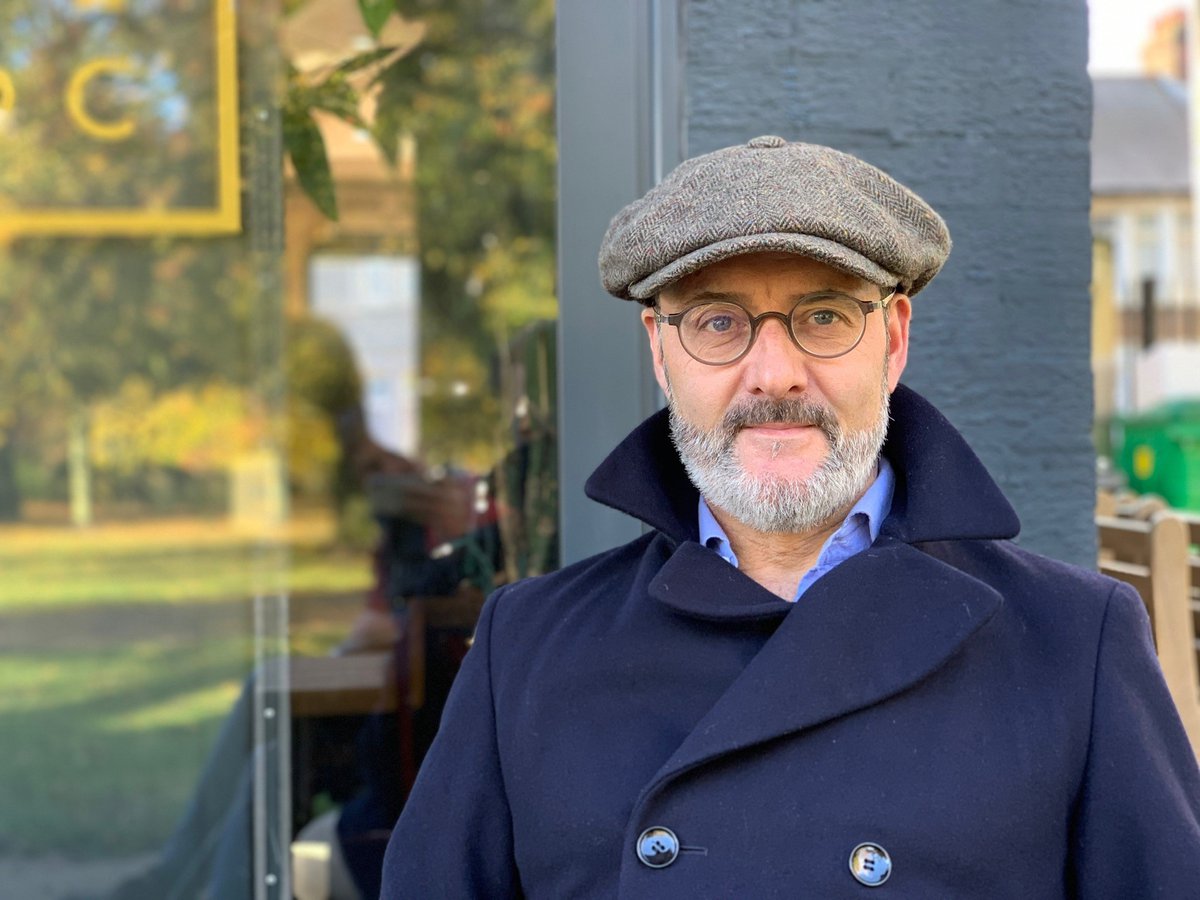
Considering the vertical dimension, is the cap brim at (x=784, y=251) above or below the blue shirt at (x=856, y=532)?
above

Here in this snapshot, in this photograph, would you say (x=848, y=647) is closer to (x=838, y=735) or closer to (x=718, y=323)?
(x=838, y=735)

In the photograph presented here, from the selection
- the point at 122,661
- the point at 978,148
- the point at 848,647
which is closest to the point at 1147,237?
the point at 122,661

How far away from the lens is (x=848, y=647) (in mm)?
1577

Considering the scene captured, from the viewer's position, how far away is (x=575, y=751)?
64.9 inches

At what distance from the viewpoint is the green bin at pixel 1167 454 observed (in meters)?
9.67

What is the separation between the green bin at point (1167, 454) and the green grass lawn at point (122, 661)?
6439mm

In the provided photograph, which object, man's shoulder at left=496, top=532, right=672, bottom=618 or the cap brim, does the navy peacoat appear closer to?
man's shoulder at left=496, top=532, right=672, bottom=618

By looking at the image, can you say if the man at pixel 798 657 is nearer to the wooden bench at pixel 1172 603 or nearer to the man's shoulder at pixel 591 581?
the man's shoulder at pixel 591 581

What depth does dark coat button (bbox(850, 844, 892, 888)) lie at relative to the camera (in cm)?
148

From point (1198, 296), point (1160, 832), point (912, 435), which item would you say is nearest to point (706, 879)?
point (1160, 832)

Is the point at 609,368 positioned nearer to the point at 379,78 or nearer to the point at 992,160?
the point at 992,160

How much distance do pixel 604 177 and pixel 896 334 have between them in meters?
0.80

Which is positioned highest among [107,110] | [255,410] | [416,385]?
[107,110]

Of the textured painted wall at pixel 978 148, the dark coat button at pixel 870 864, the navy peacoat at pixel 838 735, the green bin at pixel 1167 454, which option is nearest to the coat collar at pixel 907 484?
the navy peacoat at pixel 838 735
